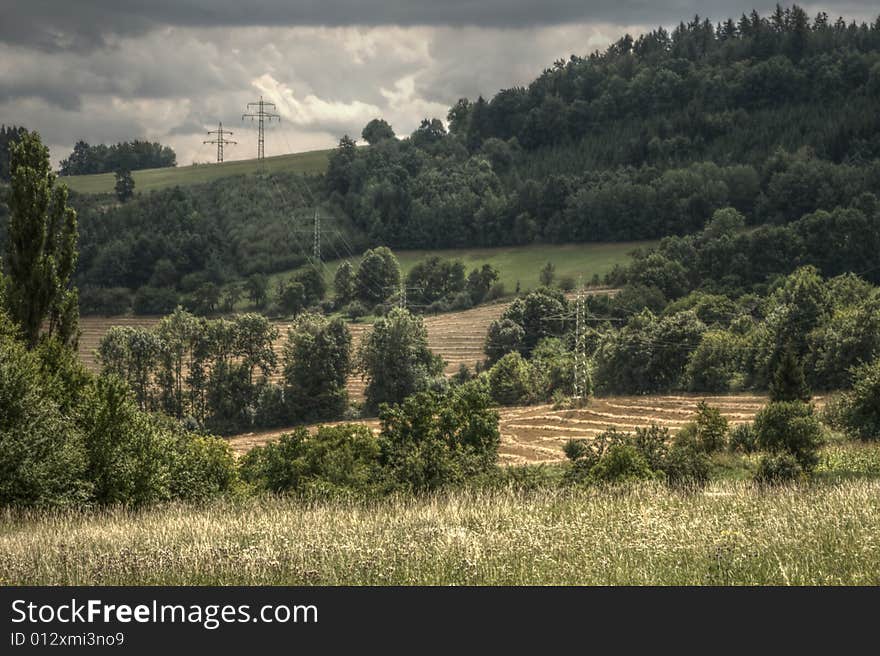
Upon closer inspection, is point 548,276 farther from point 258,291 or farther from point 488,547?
point 488,547

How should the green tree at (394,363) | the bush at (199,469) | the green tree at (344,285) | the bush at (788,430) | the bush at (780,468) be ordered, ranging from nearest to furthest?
the bush at (199,469) < the bush at (780,468) < the bush at (788,430) < the green tree at (394,363) < the green tree at (344,285)

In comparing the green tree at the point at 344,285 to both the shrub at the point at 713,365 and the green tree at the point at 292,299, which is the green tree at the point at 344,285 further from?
the shrub at the point at 713,365

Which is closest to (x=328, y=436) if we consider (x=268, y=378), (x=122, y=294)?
(x=268, y=378)

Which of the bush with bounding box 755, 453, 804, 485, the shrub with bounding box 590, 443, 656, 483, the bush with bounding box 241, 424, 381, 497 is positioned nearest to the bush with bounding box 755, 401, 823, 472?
the bush with bounding box 755, 453, 804, 485

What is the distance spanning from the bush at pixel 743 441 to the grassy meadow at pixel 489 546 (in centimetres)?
5046

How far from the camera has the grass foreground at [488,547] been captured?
14.4 meters

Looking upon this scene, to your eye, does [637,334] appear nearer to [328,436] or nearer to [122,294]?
[328,436]

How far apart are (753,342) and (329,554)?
107m

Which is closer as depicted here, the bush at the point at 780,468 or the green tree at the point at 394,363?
the bush at the point at 780,468

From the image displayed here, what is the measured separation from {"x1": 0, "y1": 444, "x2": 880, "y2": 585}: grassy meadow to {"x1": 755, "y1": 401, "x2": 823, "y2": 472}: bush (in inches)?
1512

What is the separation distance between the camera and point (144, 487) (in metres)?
32.1

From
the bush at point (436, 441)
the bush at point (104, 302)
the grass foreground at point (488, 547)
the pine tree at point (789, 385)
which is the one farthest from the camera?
the bush at point (104, 302)

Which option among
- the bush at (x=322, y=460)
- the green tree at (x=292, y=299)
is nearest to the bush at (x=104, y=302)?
the green tree at (x=292, y=299)

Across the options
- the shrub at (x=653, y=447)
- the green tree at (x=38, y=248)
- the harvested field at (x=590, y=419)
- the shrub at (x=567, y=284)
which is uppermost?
the green tree at (x=38, y=248)
